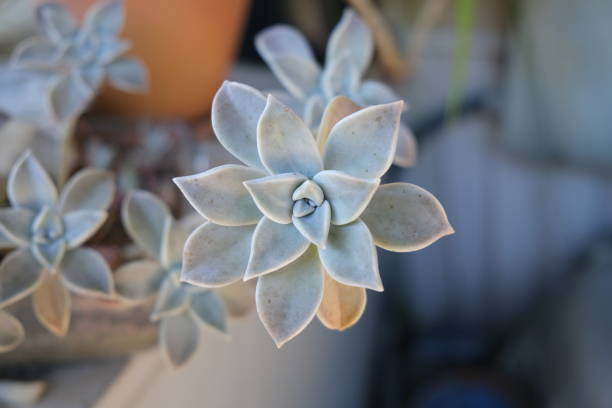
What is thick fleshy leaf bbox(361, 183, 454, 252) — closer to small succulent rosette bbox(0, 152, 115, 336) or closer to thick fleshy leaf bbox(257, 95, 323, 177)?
thick fleshy leaf bbox(257, 95, 323, 177)

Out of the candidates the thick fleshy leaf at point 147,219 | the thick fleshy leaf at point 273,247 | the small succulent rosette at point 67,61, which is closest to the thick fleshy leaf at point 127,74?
the small succulent rosette at point 67,61

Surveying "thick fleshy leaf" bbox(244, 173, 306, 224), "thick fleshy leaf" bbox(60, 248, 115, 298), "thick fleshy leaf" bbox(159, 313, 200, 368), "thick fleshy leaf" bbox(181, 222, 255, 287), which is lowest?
"thick fleshy leaf" bbox(159, 313, 200, 368)

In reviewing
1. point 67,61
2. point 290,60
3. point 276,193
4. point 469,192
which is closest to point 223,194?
point 276,193

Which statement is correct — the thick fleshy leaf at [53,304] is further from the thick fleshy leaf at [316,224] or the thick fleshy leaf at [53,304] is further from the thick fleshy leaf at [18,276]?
the thick fleshy leaf at [316,224]

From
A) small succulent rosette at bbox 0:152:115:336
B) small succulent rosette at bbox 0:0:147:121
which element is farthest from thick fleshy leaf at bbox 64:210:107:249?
small succulent rosette at bbox 0:0:147:121

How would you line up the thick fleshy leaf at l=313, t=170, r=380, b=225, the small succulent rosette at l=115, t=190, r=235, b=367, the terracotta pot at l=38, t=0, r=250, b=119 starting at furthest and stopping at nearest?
the terracotta pot at l=38, t=0, r=250, b=119 → the small succulent rosette at l=115, t=190, r=235, b=367 → the thick fleshy leaf at l=313, t=170, r=380, b=225

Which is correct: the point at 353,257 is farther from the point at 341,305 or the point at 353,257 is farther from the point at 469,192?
the point at 469,192
